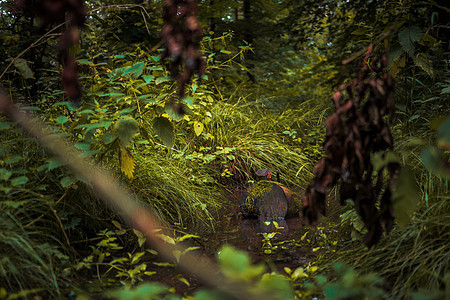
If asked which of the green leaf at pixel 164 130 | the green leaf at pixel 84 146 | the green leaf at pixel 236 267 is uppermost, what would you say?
the green leaf at pixel 164 130

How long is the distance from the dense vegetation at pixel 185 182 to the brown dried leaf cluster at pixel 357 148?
0.10 feet

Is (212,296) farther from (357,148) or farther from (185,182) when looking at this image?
(185,182)

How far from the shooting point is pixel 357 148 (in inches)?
53.6

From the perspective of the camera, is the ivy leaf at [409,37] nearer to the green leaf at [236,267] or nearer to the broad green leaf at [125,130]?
the broad green leaf at [125,130]

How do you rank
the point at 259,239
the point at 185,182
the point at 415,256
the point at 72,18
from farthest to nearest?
the point at 185,182 → the point at 259,239 → the point at 415,256 → the point at 72,18

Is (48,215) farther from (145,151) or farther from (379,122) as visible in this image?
(379,122)

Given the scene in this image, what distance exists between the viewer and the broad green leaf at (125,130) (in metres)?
2.08

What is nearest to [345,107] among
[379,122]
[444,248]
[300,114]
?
[379,122]

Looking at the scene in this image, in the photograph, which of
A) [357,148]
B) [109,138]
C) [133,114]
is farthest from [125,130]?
[357,148]

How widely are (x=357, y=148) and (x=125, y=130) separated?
1.26 metres

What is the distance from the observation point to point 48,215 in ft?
6.73

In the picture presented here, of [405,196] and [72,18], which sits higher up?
[72,18]

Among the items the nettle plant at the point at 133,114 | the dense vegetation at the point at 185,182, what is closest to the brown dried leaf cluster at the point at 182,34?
the dense vegetation at the point at 185,182

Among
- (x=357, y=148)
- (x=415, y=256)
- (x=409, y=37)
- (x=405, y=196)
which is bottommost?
(x=415, y=256)
